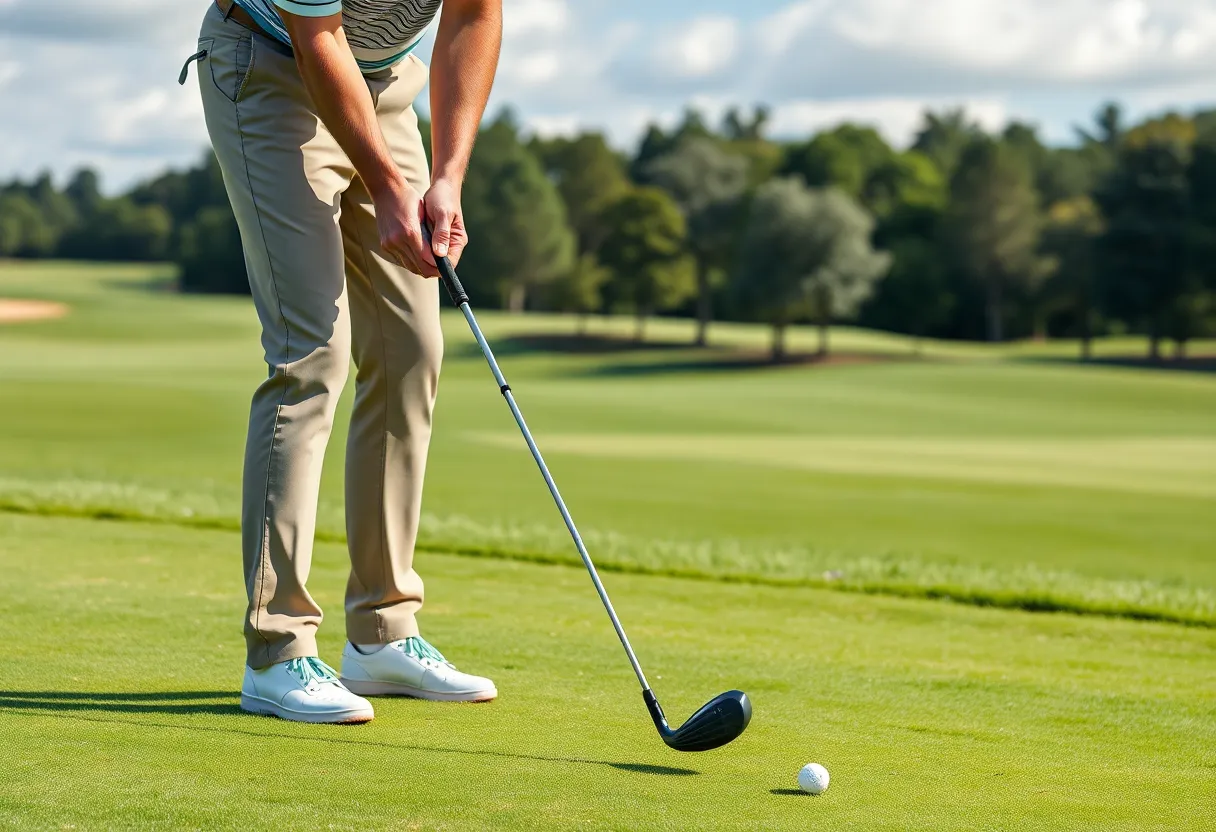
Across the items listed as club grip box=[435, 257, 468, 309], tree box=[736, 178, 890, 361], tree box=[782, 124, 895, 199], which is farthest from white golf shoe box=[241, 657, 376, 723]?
tree box=[782, 124, 895, 199]

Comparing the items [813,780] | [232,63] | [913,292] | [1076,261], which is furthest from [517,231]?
[813,780]

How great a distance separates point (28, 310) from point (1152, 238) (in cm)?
3959

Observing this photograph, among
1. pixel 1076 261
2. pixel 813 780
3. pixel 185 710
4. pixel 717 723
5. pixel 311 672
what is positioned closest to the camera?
pixel 813 780

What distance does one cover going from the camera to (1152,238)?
4634 cm

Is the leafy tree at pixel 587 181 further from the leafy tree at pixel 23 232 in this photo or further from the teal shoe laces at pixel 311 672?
the teal shoe laces at pixel 311 672

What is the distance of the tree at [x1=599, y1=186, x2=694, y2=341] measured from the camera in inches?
1882

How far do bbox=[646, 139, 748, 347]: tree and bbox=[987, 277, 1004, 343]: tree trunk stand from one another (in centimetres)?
1100

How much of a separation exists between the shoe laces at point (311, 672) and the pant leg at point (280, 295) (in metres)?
0.03

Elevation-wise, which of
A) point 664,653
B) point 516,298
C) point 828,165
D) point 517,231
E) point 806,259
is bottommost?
point 664,653

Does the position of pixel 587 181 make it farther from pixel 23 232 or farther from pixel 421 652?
pixel 421 652

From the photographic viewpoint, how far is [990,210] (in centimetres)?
5666

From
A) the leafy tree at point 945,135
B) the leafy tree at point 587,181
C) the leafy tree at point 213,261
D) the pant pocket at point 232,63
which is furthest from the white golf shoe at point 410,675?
the leafy tree at point 945,135

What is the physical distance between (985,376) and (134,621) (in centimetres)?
3241

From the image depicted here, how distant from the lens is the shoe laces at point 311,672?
3.14 metres
